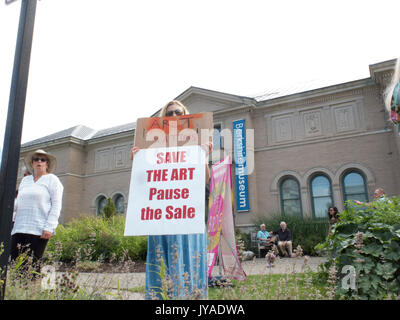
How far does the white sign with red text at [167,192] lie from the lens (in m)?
2.63

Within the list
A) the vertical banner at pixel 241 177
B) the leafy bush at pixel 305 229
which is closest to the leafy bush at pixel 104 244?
the leafy bush at pixel 305 229

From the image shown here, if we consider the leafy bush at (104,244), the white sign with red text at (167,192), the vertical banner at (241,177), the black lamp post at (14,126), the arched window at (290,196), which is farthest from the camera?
the vertical banner at (241,177)

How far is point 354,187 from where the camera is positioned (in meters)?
15.8

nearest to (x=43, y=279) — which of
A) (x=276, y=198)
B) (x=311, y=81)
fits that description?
(x=276, y=198)

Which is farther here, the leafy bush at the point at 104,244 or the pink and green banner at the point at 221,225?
the leafy bush at the point at 104,244

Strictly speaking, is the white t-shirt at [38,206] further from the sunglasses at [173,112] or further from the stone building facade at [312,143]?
the stone building facade at [312,143]

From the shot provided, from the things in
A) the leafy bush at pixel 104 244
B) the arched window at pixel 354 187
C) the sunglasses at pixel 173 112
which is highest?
the arched window at pixel 354 187

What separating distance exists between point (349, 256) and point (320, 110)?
603 inches

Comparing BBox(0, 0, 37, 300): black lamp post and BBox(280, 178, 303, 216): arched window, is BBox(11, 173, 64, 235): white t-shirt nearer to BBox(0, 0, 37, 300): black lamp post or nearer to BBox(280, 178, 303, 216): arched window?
BBox(0, 0, 37, 300): black lamp post

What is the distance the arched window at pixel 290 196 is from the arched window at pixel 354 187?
2.42m

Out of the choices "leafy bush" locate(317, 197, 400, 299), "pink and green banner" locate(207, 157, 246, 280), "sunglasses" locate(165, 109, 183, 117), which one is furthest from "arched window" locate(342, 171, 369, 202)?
"sunglasses" locate(165, 109, 183, 117)

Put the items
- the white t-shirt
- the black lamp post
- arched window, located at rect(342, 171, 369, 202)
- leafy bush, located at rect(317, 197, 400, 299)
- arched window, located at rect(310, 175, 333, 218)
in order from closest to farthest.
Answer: the black lamp post → leafy bush, located at rect(317, 197, 400, 299) → the white t-shirt → arched window, located at rect(342, 171, 369, 202) → arched window, located at rect(310, 175, 333, 218)

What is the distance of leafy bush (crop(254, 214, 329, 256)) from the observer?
13594 mm

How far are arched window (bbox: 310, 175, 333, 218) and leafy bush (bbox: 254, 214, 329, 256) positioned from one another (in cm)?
149
